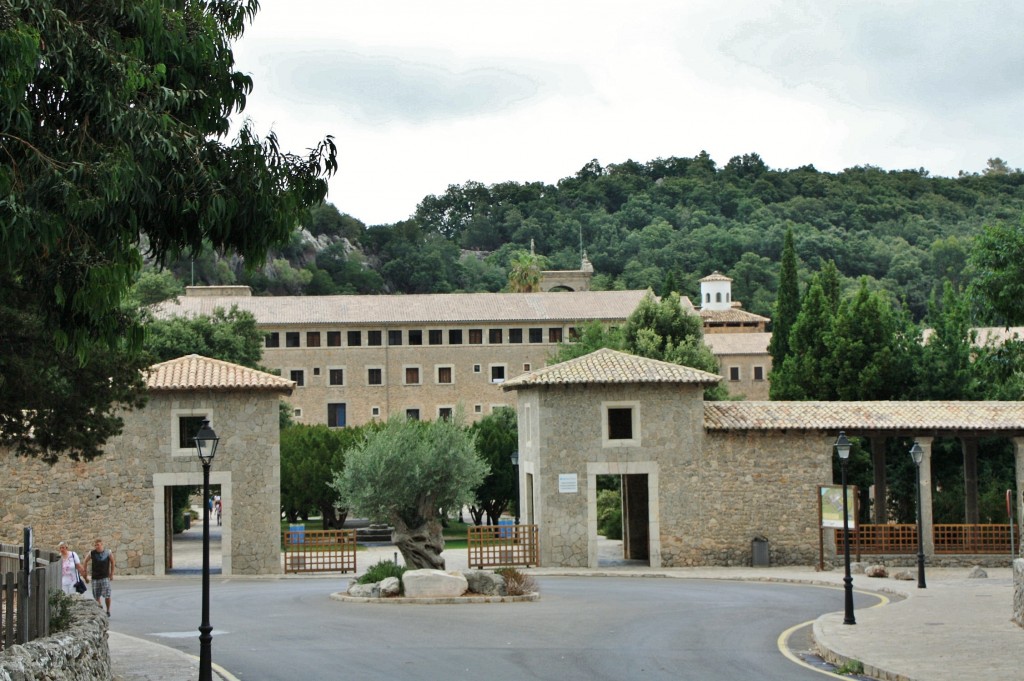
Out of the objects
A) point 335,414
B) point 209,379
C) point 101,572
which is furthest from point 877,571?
point 335,414

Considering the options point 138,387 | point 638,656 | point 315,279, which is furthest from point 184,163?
point 315,279

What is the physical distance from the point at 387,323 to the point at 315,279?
65412 millimetres

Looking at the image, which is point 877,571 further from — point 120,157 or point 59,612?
point 120,157

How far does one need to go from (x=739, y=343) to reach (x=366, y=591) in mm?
75766

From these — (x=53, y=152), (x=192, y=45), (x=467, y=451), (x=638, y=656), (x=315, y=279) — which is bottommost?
(x=638, y=656)

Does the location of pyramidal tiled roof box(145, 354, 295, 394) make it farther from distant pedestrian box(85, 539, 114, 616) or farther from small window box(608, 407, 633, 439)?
distant pedestrian box(85, 539, 114, 616)

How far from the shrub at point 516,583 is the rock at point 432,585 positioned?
3.08ft

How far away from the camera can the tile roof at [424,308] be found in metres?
88.8

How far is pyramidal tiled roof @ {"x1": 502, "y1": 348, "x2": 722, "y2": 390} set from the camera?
117 ft

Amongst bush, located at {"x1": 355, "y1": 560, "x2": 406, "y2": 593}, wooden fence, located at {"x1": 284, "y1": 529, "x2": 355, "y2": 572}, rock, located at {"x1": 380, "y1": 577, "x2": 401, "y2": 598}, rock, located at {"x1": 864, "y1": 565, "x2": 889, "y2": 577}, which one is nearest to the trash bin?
rock, located at {"x1": 864, "y1": 565, "x2": 889, "y2": 577}

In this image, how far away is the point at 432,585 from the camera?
27125 mm

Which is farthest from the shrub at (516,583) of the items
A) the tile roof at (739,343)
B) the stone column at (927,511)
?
the tile roof at (739,343)

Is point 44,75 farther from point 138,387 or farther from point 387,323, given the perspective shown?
point 387,323

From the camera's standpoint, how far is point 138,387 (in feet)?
85.3
